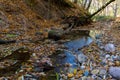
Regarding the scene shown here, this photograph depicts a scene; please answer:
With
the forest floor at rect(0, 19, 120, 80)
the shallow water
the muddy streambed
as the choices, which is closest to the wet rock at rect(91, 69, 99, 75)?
the forest floor at rect(0, 19, 120, 80)

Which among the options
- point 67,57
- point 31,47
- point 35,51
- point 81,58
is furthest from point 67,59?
point 31,47

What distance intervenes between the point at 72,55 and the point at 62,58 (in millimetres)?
516

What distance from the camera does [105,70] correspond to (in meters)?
5.23

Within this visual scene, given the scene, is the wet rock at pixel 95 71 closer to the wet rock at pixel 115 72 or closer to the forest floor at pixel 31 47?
the forest floor at pixel 31 47

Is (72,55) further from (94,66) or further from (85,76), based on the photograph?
(85,76)

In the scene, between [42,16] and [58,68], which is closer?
[58,68]

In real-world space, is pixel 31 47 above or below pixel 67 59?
above

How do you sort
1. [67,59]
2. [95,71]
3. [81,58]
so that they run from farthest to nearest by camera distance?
[81,58] < [67,59] < [95,71]

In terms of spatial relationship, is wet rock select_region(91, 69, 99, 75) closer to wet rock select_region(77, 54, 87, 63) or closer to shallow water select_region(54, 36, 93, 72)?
shallow water select_region(54, 36, 93, 72)

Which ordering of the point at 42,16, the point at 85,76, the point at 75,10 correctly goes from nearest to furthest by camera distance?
the point at 85,76 < the point at 42,16 < the point at 75,10

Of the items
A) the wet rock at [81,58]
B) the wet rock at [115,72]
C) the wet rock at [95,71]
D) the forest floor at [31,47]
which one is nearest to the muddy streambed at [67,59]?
the wet rock at [81,58]

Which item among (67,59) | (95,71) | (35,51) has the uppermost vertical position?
(35,51)

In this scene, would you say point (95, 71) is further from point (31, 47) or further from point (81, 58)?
point (31, 47)

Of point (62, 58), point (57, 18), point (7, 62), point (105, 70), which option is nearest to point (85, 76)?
point (105, 70)
